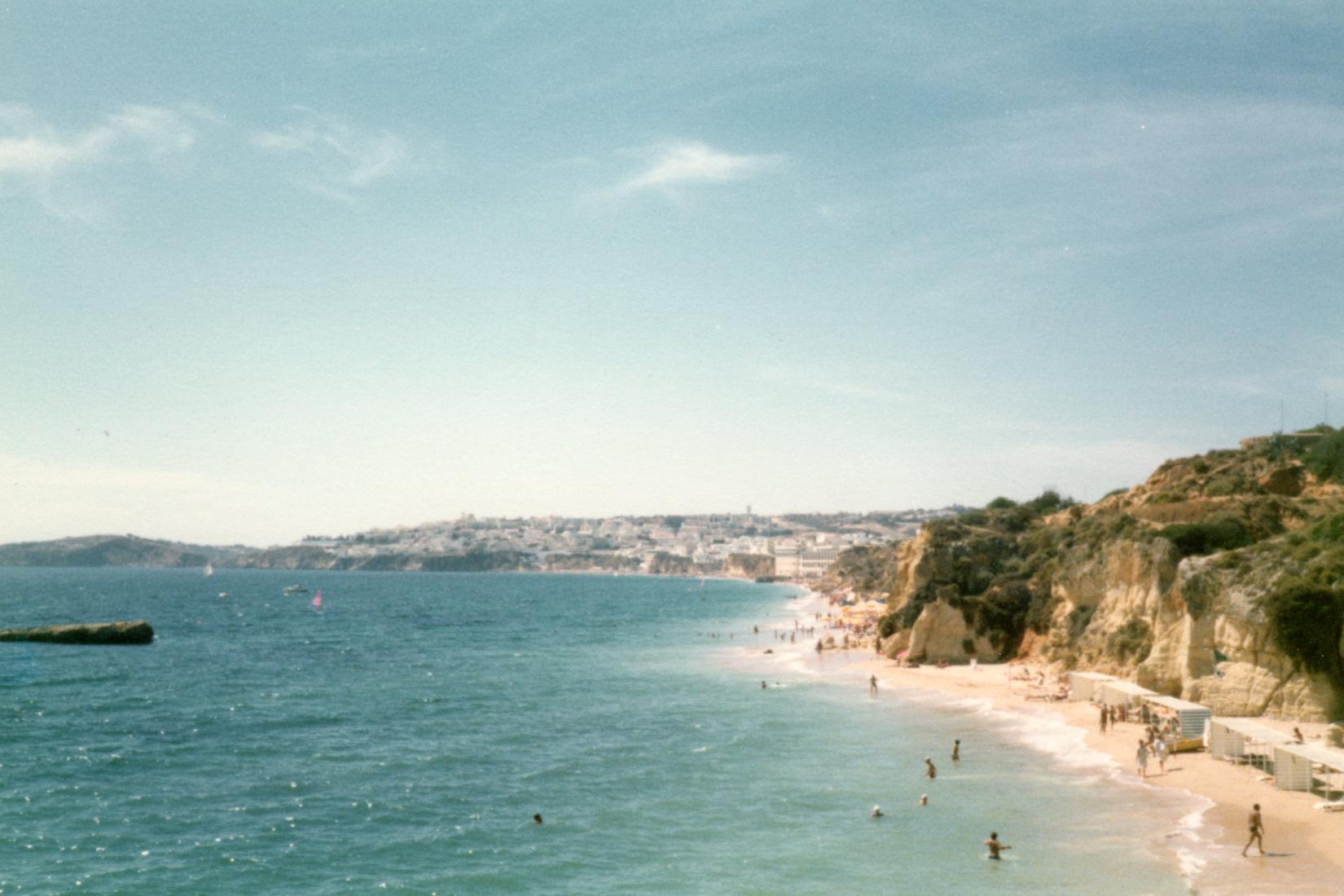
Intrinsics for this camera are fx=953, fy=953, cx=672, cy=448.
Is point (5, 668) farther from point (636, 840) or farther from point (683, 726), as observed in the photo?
point (636, 840)

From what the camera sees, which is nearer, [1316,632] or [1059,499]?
[1316,632]

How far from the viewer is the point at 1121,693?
36875 millimetres

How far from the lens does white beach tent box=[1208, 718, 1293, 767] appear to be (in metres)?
27.7

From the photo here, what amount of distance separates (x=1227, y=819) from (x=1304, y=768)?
330 cm

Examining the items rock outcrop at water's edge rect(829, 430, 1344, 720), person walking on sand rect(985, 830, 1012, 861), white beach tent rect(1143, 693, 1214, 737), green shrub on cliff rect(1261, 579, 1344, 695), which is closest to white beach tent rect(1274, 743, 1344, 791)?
rock outcrop at water's edge rect(829, 430, 1344, 720)

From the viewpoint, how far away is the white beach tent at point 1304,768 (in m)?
24.6

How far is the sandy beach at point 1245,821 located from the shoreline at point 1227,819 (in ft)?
0.06

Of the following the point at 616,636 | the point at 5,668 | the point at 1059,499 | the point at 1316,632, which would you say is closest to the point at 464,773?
the point at 1316,632

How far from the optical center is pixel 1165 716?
3478 centimetres

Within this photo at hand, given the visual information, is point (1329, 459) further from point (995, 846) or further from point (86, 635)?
point (86, 635)

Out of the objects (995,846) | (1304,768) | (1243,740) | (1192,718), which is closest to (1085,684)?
(1192,718)

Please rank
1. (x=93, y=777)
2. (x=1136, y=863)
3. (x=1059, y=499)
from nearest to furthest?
(x=1136, y=863)
(x=93, y=777)
(x=1059, y=499)

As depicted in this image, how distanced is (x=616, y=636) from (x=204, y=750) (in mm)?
52122

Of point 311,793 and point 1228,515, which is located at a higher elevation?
point 1228,515
